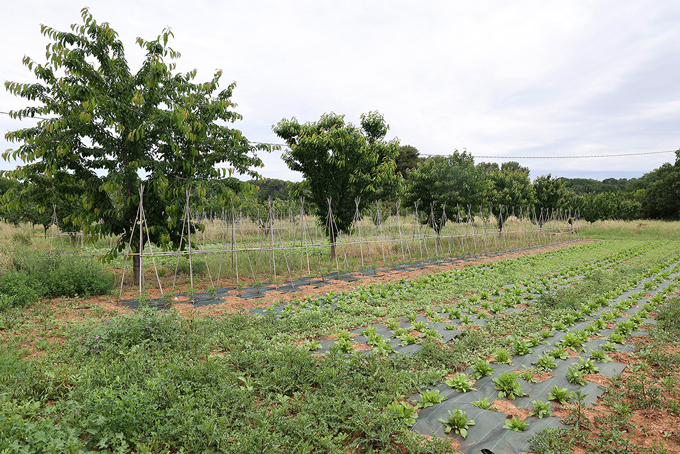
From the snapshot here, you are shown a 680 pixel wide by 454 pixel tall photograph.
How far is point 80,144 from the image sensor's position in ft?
26.0

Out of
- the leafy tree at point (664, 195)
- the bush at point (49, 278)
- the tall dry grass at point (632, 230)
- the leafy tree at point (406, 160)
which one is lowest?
the tall dry grass at point (632, 230)

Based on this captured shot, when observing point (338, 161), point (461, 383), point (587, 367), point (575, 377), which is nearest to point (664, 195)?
point (338, 161)

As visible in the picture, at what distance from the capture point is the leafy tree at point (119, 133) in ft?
24.5

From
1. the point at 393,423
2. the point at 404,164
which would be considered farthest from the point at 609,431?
the point at 404,164

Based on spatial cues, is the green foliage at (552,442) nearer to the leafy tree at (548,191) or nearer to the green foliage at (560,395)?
the green foliage at (560,395)

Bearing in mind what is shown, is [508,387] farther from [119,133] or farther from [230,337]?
[119,133]

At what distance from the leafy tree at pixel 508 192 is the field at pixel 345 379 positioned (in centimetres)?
1775

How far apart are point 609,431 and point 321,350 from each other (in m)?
3.13

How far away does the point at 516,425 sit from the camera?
9.91 feet

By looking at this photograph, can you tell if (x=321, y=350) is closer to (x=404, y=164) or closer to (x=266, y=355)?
(x=266, y=355)

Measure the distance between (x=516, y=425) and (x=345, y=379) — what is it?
165 centimetres

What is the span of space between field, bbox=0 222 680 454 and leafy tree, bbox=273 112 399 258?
6849 mm

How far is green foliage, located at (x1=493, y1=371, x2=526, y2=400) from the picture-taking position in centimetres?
360

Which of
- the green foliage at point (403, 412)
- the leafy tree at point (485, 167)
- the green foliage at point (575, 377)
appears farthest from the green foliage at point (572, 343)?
the leafy tree at point (485, 167)
